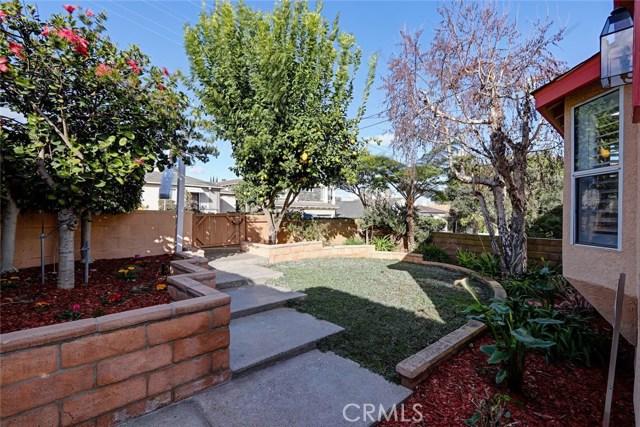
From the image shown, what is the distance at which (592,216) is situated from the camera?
11.1 feet

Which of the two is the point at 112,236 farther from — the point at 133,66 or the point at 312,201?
the point at 312,201

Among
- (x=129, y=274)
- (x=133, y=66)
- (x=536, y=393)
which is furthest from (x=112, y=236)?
(x=536, y=393)

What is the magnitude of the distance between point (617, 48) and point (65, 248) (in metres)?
5.69

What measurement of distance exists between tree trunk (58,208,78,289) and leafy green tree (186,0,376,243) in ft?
13.9

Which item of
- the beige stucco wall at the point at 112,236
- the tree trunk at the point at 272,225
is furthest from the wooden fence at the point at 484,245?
the beige stucco wall at the point at 112,236

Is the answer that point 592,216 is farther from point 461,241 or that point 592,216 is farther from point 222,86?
point 222,86

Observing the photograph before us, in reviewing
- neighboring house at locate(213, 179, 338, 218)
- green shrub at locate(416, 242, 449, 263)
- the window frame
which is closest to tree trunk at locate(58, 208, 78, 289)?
the window frame

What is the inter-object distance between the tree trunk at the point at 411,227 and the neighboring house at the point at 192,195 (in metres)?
11.1

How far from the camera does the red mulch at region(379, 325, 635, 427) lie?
90.7 inches

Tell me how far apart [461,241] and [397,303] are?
5.77m

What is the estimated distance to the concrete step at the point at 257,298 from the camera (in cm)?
404

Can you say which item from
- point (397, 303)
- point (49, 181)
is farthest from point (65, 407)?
point (397, 303)

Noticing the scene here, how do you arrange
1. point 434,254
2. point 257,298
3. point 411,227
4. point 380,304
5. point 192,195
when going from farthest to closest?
point 192,195 < point 411,227 < point 434,254 < point 380,304 < point 257,298

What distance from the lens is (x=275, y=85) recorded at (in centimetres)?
698
